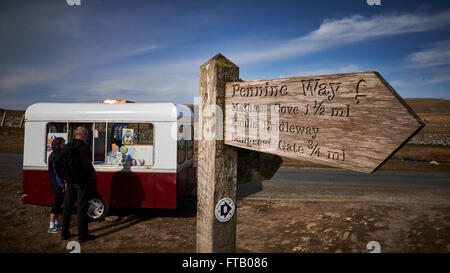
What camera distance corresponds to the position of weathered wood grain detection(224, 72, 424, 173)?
1.00 meters

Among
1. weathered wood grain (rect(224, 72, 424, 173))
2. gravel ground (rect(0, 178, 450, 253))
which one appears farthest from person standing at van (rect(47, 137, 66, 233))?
weathered wood grain (rect(224, 72, 424, 173))

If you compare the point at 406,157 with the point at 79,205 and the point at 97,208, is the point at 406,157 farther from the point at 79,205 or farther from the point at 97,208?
the point at 79,205

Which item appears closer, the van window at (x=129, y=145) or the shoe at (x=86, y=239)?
the shoe at (x=86, y=239)

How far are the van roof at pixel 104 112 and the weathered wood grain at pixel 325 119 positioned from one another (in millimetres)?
4320

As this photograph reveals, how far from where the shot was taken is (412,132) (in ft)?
3.00

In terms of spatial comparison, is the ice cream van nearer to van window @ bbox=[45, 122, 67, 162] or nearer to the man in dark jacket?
van window @ bbox=[45, 122, 67, 162]

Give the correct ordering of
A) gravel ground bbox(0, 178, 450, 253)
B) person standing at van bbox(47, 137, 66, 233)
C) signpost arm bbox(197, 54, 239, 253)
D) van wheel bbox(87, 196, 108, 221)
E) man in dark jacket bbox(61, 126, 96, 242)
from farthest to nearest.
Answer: van wheel bbox(87, 196, 108, 221), person standing at van bbox(47, 137, 66, 233), man in dark jacket bbox(61, 126, 96, 242), gravel ground bbox(0, 178, 450, 253), signpost arm bbox(197, 54, 239, 253)

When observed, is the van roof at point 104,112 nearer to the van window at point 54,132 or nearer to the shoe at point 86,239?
the van window at point 54,132

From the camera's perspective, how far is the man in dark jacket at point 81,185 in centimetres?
470

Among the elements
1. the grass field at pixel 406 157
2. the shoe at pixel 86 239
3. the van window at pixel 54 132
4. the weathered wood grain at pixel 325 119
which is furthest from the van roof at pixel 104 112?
the grass field at pixel 406 157

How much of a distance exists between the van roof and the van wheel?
190cm

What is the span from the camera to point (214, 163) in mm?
1632
